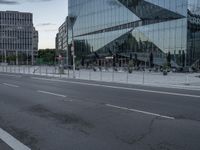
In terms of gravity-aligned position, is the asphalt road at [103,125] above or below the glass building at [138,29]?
below

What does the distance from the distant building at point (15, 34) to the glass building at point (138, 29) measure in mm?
56672

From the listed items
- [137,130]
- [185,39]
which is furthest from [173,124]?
[185,39]

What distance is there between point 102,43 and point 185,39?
85.3ft

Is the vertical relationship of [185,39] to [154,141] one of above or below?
above

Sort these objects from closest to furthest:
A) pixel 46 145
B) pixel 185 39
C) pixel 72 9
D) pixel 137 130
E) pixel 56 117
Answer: pixel 46 145 < pixel 137 130 < pixel 56 117 < pixel 185 39 < pixel 72 9

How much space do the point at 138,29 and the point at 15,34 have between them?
89010mm

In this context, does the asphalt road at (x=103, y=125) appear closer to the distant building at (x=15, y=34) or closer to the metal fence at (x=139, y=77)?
the metal fence at (x=139, y=77)

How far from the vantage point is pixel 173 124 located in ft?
30.2

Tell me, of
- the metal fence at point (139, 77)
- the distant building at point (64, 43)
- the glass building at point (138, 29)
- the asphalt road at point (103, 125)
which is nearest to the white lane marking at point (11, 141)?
the asphalt road at point (103, 125)

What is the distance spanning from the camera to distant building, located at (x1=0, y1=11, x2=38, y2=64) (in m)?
142

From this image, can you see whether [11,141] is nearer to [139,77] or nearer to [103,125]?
[103,125]

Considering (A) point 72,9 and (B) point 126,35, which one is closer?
(B) point 126,35

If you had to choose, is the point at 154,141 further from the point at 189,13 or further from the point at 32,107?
the point at 189,13

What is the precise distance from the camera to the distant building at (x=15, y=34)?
142 m
